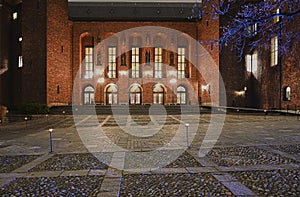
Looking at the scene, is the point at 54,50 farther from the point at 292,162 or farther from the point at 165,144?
the point at 292,162

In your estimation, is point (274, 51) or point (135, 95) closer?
point (274, 51)

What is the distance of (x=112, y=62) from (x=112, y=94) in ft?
13.3

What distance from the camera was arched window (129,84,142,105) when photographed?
33.1 metres

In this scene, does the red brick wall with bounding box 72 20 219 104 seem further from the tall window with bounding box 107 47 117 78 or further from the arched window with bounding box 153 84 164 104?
the arched window with bounding box 153 84 164 104

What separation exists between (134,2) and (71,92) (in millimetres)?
16244

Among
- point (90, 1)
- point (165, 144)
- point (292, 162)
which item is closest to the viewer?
point (292, 162)

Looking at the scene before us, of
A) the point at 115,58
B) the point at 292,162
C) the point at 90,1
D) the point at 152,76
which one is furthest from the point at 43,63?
the point at 292,162

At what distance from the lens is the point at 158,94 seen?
3325 centimetres

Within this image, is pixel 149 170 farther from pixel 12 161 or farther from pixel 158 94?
pixel 158 94

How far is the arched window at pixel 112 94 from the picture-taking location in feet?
108

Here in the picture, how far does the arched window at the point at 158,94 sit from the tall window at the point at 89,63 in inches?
326

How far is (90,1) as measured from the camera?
1441 inches

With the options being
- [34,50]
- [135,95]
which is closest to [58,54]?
[34,50]

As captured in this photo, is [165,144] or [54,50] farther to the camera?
[54,50]
